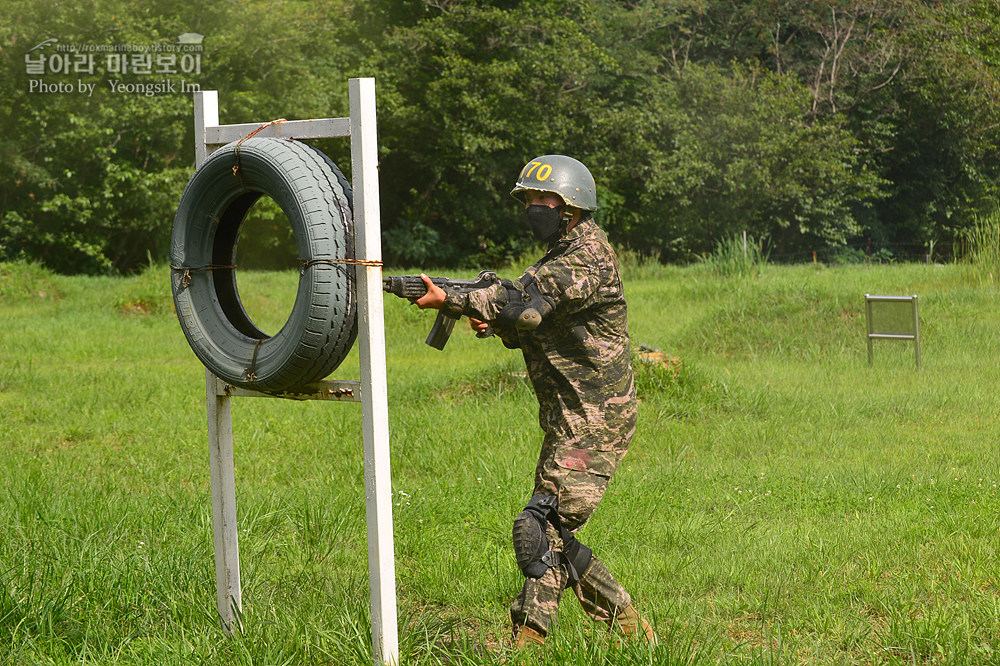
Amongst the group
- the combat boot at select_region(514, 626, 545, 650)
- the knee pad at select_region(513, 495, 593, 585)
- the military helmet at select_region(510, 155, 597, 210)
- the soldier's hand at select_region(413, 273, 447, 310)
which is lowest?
the combat boot at select_region(514, 626, 545, 650)

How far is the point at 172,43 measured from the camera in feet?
84.1

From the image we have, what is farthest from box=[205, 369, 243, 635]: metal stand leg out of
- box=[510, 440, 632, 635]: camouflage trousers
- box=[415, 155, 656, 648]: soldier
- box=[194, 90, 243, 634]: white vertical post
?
box=[510, 440, 632, 635]: camouflage trousers

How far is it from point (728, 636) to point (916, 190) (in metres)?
33.0

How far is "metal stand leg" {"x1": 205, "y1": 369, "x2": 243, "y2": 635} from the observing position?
160 inches

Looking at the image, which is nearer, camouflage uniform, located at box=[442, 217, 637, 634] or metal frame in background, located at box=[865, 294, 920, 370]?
camouflage uniform, located at box=[442, 217, 637, 634]

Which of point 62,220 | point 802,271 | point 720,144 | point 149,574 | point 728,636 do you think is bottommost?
point 728,636

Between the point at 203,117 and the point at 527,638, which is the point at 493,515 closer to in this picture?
the point at 527,638

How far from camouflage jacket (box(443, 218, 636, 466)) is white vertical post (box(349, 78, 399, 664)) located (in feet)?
2.28

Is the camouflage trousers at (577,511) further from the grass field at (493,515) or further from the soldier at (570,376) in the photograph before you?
the grass field at (493,515)

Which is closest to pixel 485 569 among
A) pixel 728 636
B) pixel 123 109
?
pixel 728 636

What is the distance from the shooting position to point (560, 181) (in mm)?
3979

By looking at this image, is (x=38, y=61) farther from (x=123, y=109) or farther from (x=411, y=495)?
(x=411, y=495)

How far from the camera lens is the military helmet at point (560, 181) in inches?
157

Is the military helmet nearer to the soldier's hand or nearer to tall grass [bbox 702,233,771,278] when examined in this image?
the soldier's hand
